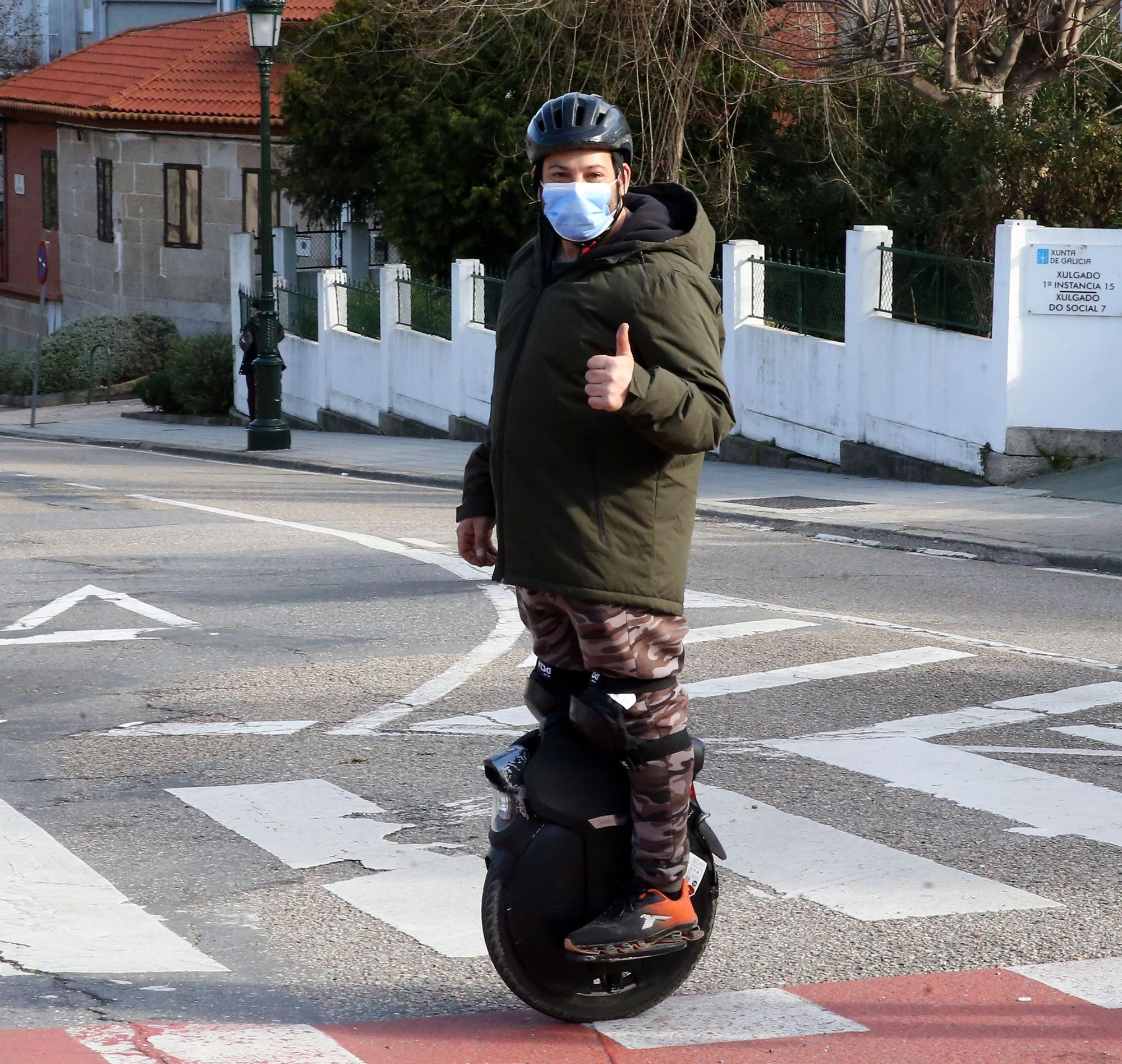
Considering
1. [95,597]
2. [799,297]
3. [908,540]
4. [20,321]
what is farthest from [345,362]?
[20,321]

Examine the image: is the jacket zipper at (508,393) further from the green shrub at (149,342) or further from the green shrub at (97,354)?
the green shrub at (149,342)

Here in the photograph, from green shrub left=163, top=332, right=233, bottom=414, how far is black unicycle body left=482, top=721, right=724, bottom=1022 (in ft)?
98.9

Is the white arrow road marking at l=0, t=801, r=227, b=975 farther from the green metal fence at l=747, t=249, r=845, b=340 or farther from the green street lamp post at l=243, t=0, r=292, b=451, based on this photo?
the green street lamp post at l=243, t=0, r=292, b=451

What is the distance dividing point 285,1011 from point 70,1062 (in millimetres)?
534

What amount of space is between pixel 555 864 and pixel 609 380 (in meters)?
1.15

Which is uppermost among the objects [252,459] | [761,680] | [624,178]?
[624,178]

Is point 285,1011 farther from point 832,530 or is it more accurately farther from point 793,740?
point 832,530

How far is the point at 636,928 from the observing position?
3.96 m

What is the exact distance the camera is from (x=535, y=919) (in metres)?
3.97

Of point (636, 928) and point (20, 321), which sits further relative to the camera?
point (20, 321)

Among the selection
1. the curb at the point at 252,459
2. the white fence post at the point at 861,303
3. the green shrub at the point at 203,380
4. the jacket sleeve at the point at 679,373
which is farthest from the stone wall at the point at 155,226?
the jacket sleeve at the point at 679,373

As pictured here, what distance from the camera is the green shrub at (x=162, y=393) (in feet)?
111

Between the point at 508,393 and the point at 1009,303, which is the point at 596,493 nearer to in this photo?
the point at 508,393

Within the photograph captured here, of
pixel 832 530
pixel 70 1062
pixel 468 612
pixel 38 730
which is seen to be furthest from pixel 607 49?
pixel 70 1062
